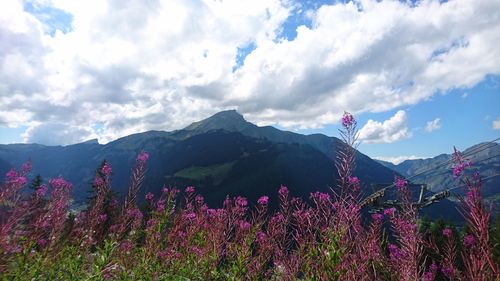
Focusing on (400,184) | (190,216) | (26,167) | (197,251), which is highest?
(26,167)

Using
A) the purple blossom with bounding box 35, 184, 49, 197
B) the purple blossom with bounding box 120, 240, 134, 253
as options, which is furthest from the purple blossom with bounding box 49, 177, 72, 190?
the purple blossom with bounding box 120, 240, 134, 253

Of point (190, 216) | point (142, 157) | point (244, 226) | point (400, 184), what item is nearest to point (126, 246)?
point (190, 216)

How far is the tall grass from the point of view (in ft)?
13.7

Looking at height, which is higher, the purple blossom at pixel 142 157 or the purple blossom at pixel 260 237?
the purple blossom at pixel 142 157

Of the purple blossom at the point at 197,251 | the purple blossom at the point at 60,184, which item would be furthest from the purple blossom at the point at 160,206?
the purple blossom at the point at 60,184

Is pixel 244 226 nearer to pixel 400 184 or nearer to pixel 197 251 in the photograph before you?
pixel 197 251

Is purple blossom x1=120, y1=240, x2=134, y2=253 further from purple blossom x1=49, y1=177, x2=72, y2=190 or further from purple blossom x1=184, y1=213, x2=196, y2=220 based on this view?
purple blossom x1=49, y1=177, x2=72, y2=190

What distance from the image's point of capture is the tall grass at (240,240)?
4170 mm

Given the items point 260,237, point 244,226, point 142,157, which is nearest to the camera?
point 260,237

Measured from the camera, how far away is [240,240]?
785 cm

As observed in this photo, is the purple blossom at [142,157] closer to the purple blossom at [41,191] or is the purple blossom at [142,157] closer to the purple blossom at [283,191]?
the purple blossom at [41,191]

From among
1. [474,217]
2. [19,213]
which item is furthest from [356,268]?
[19,213]

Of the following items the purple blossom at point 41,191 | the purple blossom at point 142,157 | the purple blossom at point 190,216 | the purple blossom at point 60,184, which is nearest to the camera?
the purple blossom at point 41,191

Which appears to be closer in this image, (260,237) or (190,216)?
(260,237)
